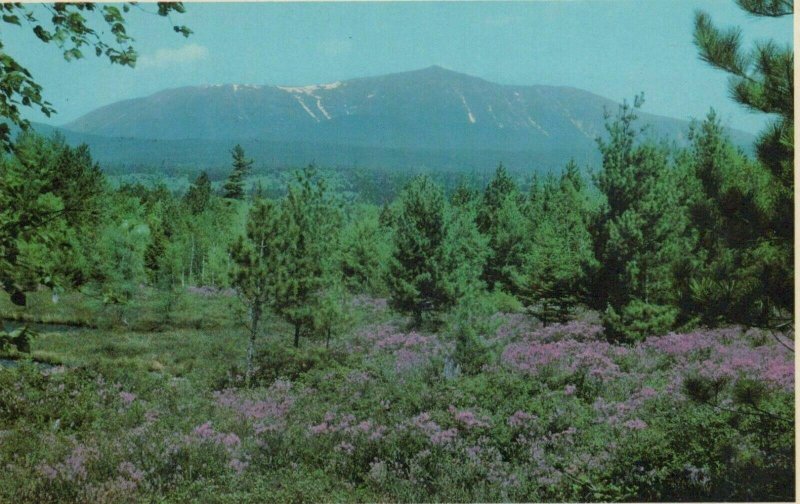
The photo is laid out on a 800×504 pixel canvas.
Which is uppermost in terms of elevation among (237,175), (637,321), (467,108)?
(467,108)

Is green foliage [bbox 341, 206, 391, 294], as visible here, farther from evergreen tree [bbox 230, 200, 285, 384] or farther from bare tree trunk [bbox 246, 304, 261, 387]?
bare tree trunk [bbox 246, 304, 261, 387]

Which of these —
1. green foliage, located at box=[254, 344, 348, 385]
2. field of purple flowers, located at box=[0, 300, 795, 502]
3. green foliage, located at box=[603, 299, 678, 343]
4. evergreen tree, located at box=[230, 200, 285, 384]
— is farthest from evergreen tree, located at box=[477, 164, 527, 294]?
evergreen tree, located at box=[230, 200, 285, 384]

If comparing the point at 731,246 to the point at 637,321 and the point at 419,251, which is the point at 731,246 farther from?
the point at 419,251

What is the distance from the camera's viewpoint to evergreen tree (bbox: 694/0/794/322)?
463 cm

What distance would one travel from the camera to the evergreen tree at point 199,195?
624cm

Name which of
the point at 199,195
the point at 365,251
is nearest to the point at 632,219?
the point at 365,251

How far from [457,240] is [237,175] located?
9.32 feet

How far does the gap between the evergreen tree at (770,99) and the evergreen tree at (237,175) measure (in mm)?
4412

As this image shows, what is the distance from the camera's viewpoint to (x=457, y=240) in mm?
7504

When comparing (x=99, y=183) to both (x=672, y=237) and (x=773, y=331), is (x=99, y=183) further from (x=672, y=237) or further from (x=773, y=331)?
(x=773, y=331)

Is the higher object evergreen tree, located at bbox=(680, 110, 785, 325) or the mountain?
the mountain

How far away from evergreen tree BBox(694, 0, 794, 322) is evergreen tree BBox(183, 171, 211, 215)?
15.8ft

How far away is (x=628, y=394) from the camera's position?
19.9 ft

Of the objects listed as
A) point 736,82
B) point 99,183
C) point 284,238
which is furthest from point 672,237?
point 99,183
